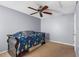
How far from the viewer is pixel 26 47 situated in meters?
2.66

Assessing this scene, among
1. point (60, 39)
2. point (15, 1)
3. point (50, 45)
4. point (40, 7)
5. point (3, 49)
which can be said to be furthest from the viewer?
point (60, 39)

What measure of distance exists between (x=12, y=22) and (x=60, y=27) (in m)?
2.07

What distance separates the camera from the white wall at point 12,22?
2344 mm

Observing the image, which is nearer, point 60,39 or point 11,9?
point 11,9

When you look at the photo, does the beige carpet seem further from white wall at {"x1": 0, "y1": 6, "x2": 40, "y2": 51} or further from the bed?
white wall at {"x1": 0, "y1": 6, "x2": 40, "y2": 51}

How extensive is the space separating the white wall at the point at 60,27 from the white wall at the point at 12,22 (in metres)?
0.50

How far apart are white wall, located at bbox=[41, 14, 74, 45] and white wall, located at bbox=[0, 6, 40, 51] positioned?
500 millimetres

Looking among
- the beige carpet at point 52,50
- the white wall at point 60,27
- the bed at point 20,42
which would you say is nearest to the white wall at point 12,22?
the bed at point 20,42

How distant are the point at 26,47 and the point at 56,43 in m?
1.42

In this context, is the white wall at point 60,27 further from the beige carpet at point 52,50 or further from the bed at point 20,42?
the bed at point 20,42

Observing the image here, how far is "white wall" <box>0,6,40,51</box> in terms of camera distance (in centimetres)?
234

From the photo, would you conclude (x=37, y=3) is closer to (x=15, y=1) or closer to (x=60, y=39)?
(x=15, y=1)

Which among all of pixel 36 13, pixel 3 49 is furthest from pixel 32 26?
pixel 3 49

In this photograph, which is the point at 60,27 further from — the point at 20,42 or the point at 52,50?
the point at 20,42
